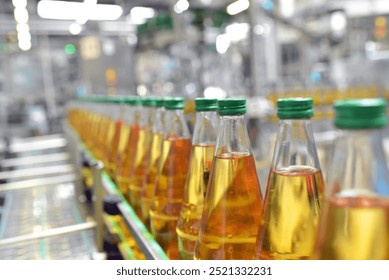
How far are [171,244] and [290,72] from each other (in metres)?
11.7

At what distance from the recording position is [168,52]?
31.2ft

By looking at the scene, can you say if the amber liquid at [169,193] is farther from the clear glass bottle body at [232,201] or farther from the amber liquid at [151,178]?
the clear glass bottle body at [232,201]

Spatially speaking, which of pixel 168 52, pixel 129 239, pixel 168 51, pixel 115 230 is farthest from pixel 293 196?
pixel 168 52

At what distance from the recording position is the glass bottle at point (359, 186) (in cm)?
29

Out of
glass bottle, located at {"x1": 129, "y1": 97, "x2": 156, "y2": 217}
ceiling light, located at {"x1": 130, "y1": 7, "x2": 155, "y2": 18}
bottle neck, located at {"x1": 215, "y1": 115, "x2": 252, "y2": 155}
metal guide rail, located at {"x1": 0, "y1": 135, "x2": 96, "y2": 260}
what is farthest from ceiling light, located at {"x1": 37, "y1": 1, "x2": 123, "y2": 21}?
bottle neck, located at {"x1": 215, "y1": 115, "x2": 252, "y2": 155}

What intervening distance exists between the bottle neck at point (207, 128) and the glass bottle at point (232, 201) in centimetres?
9

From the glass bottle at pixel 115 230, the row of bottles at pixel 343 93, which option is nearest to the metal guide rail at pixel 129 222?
the glass bottle at pixel 115 230

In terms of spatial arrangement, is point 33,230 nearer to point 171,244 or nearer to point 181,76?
point 171,244

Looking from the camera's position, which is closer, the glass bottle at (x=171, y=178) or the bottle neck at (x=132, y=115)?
the glass bottle at (x=171, y=178)

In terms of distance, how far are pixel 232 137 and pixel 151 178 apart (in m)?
0.33

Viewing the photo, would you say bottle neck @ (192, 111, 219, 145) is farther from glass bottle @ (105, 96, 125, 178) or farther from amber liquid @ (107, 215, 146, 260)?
glass bottle @ (105, 96, 125, 178)

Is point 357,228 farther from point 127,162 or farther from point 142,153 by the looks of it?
point 127,162

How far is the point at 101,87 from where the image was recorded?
24.5ft

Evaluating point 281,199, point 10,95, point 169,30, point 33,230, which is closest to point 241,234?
point 281,199
